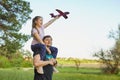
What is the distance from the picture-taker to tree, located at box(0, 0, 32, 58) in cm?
2728

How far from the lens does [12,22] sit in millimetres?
27906

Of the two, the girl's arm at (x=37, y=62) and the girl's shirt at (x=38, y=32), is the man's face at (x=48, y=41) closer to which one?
the girl's shirt at (x=38, y=32)

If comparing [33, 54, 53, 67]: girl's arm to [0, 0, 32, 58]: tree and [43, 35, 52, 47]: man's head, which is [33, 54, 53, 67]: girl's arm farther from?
[0, 0, 32, 58]: tree

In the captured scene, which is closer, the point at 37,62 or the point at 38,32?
the point at 37,62

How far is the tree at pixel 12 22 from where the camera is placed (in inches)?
1074

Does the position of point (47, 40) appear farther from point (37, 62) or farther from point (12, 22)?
point (12, 22)

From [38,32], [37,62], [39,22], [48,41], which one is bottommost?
[37,62]

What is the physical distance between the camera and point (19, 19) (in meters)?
27.5

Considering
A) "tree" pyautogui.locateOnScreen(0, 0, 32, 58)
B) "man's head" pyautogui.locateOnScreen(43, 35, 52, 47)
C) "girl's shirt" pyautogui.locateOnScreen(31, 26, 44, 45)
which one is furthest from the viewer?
"tree" pyautogui.locateOnScreen(0, 0, 32, 58)

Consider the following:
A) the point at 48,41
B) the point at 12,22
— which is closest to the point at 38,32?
the point at 48,41

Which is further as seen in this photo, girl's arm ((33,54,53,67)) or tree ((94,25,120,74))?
tree ((94,25,120,74))

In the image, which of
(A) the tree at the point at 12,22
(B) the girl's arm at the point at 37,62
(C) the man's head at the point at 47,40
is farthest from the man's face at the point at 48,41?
(A) the tree at the point at 12,22

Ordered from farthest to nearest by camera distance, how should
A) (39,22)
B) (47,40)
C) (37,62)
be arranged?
(39,22) < (47,40) < (37,62)

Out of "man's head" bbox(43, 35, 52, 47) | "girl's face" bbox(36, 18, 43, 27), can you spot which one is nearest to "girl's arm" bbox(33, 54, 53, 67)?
"man's head" bbox(43, 35, 52, 47)
